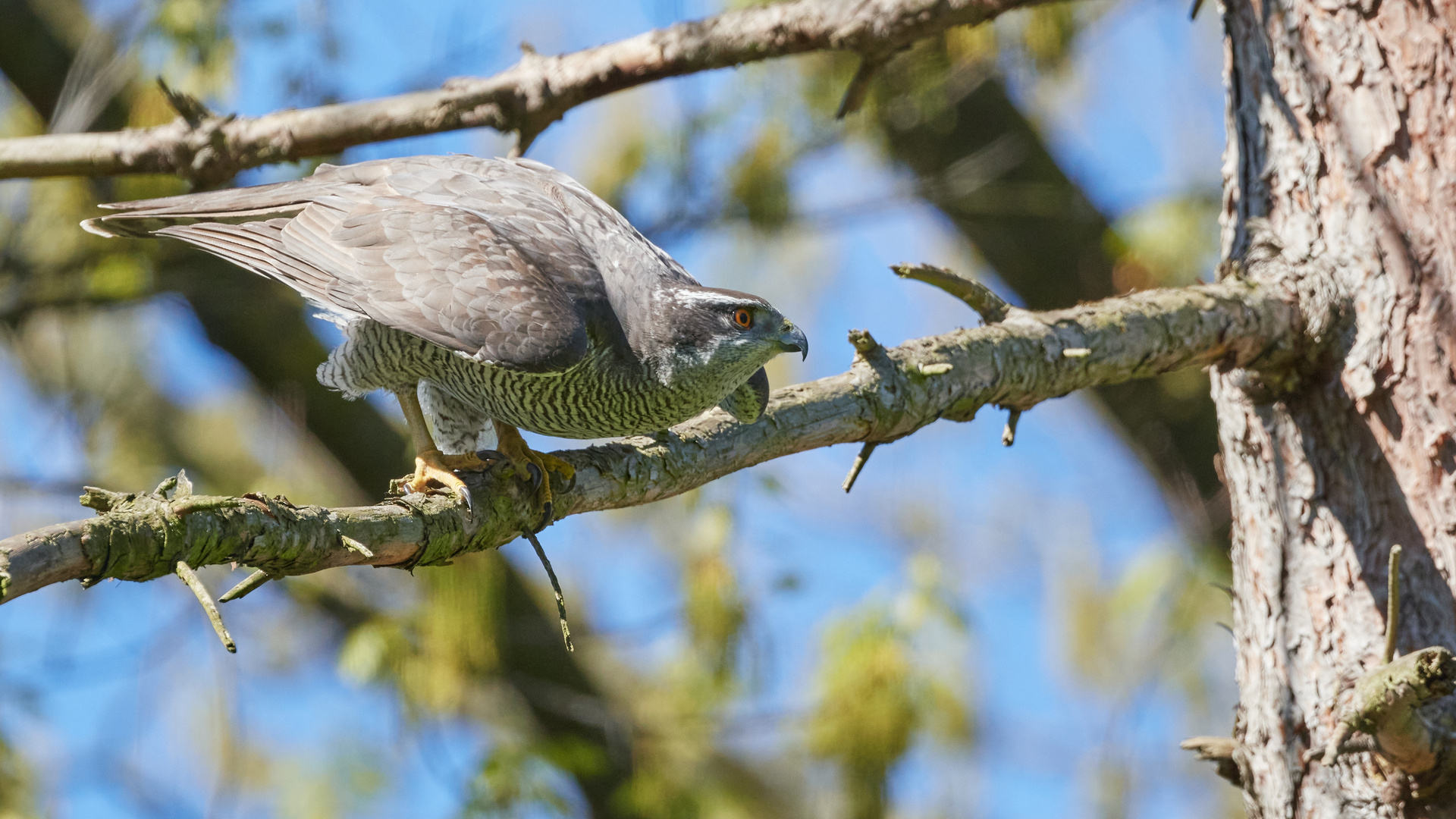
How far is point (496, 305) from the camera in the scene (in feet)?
8.99

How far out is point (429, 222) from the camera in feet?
9.71

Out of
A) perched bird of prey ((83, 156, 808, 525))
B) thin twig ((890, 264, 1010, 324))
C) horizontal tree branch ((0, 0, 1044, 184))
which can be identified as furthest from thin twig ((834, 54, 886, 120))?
perched bird of prey ((83, 156, 808, 525))

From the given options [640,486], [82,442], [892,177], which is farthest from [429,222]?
[82,442]

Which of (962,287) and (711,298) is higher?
(962,287)

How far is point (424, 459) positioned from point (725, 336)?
2.84ft

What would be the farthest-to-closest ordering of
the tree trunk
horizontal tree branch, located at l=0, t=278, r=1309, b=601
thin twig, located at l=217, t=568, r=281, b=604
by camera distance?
the tree trunk, horizontal tree branch, located at l=0, t=278, r=1309, b=601, thin twig, located at l=217, t=568, r=281, b=604

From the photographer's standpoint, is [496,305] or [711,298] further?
[711,298]

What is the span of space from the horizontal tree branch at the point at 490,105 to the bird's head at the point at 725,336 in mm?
1067

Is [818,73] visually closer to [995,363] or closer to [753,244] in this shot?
[753,244]

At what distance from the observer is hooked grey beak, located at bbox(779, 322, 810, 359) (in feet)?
9.53

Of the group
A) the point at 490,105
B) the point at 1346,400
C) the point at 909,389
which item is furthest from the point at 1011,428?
the point at 490,105

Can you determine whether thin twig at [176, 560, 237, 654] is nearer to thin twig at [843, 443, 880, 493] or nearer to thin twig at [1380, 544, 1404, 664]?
thin twig at [843, 443, 880, 493]

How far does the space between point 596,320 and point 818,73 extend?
3.31m

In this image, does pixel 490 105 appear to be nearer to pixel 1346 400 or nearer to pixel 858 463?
pixel 858 463
